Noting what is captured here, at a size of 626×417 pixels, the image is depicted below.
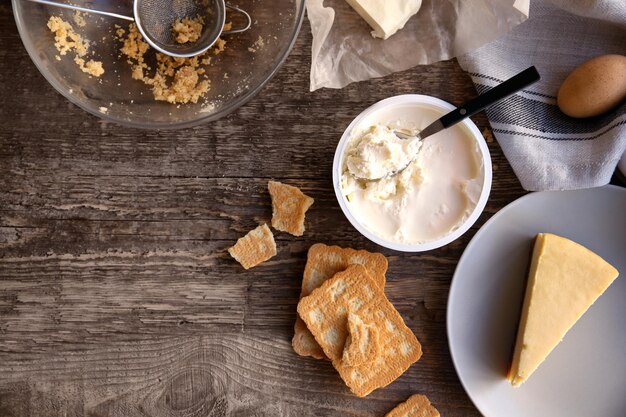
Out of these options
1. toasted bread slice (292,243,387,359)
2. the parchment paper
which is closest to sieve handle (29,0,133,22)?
the parchment paper

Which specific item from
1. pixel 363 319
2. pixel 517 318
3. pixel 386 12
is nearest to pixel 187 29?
pixel 386 12

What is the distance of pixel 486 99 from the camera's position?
117 centimetres

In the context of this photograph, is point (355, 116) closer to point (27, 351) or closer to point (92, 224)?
point (92, 224)

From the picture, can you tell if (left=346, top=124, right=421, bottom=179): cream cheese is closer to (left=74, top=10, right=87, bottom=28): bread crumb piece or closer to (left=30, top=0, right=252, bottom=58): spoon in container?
(left=30, top=0, right=252, bottom=58): spoon in container

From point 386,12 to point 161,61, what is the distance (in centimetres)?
45

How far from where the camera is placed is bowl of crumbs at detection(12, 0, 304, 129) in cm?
123

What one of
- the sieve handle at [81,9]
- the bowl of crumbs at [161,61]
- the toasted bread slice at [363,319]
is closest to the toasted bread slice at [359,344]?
the toasted bread slice at [363,319]

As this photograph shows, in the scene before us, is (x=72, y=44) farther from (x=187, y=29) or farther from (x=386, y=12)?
(x=386, y=12)

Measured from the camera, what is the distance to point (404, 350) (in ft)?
4.29

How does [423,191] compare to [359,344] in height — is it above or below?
above

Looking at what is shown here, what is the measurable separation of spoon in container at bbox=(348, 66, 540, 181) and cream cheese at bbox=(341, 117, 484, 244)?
22 millimetres

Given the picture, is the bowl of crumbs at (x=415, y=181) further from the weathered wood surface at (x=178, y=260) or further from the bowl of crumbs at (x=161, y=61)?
the bowl of crumbs at (x=161, y=61)

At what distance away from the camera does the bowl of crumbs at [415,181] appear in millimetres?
1244

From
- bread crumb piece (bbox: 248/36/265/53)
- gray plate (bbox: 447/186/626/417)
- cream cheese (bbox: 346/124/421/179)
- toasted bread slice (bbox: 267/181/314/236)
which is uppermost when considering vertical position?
bread crumb piece (bbox: 248/36/265/53)
